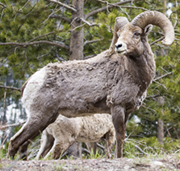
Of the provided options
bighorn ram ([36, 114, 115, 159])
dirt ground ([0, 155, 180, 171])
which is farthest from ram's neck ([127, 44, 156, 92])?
bighorn ram ([36, 114, 115, 159])

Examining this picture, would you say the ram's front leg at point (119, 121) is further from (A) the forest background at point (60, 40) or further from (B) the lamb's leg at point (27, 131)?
(A) the forest background at point (60, 40)

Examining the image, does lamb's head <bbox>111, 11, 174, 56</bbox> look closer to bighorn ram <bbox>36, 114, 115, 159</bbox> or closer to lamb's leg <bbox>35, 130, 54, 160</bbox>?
bighorn ram <bbox>36, 114, 115, 159</bbox>

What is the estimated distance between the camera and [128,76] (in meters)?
5.31

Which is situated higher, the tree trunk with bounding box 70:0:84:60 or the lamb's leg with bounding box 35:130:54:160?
the tree trunk with bounding box 70:0:84:60

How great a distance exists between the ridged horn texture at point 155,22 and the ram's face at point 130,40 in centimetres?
11

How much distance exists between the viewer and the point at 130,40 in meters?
5.02

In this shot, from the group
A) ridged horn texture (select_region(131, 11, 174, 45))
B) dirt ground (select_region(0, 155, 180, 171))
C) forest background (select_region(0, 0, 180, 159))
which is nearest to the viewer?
dirt ground (select_region(0, 155, 180, 171))

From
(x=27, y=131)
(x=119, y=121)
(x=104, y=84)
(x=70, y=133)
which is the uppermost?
(x=104, y=84)

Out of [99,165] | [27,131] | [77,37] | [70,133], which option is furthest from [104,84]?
[77,37]

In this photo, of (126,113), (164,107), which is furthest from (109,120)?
(164,107)

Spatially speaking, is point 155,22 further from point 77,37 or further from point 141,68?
point 77,37

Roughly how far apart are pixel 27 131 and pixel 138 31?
8.46 ft

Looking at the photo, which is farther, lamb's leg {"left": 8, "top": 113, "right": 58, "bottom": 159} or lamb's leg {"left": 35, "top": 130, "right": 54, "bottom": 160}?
lamb's leg {"left": 35, "top": 130, "right": 54, "bottom": 160}

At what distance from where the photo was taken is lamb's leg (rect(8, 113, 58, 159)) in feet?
18.0
